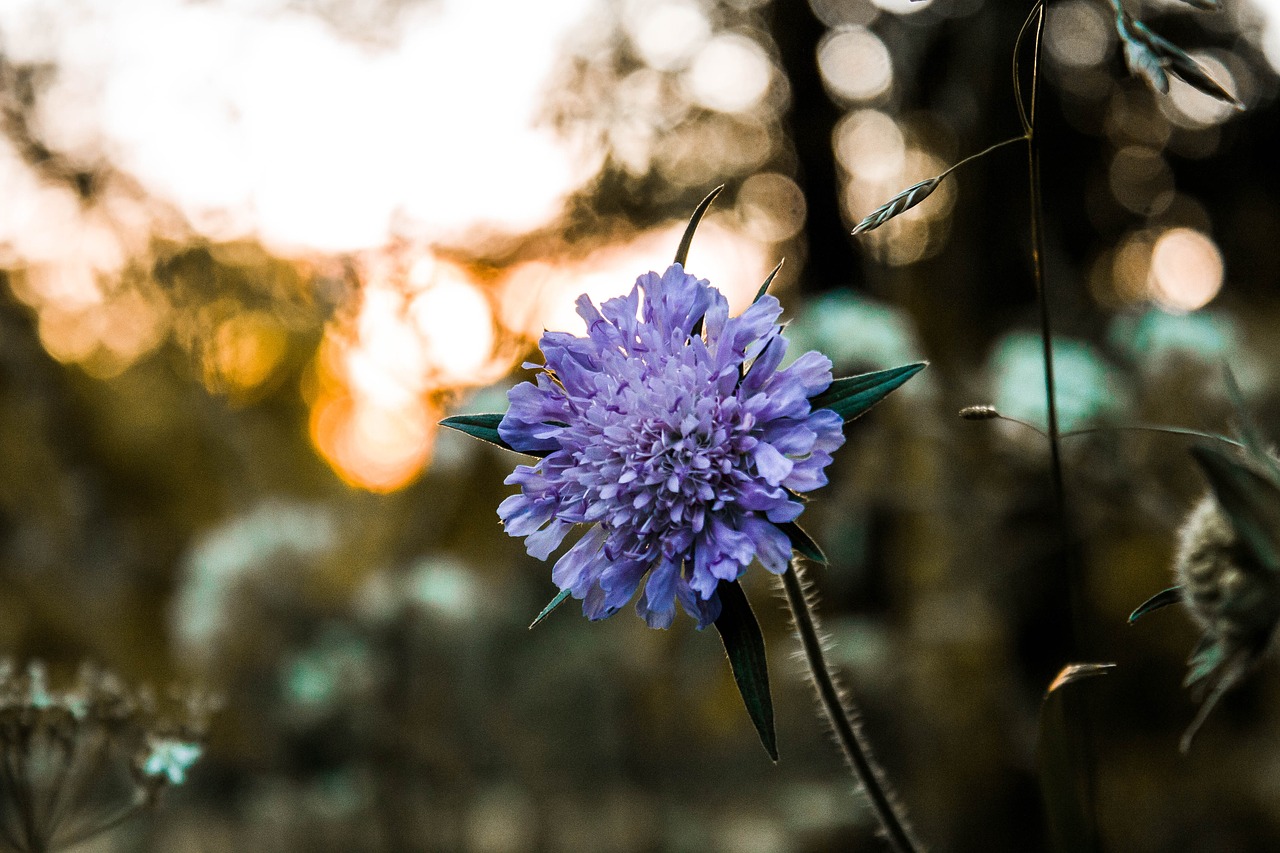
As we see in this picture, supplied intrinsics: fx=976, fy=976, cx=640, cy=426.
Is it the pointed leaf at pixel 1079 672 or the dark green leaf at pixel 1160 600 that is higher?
the dark green leaf at pixel 1160 600

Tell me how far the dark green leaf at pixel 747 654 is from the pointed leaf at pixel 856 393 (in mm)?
172

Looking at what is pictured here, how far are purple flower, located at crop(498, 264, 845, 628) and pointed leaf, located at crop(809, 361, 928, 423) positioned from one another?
3cm

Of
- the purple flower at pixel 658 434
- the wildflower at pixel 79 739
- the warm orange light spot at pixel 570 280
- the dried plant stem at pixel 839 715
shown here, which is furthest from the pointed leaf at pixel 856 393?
the warm orange light spot at pixel 570 280

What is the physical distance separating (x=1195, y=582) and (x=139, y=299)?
316 centimetres

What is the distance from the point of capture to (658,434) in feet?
2.85

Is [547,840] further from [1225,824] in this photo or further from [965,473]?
[1225,824]

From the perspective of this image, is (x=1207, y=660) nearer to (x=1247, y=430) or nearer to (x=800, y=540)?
(x=1247, y=430)

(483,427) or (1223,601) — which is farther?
(483,427)

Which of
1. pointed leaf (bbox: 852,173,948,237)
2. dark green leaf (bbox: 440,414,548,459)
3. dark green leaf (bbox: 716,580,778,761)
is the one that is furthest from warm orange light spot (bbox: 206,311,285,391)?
pointed leaf (bbox: 852,173,948,237)

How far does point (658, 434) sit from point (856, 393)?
176 mm

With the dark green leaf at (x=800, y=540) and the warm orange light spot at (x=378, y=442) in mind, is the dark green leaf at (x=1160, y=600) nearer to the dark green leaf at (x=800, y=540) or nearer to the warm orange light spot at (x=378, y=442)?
the dark green leaf at (x=800, y=540)

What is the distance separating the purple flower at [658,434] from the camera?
81cm

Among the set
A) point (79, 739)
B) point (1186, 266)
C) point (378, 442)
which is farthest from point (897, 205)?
point (1186, 266)

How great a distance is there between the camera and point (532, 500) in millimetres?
895
